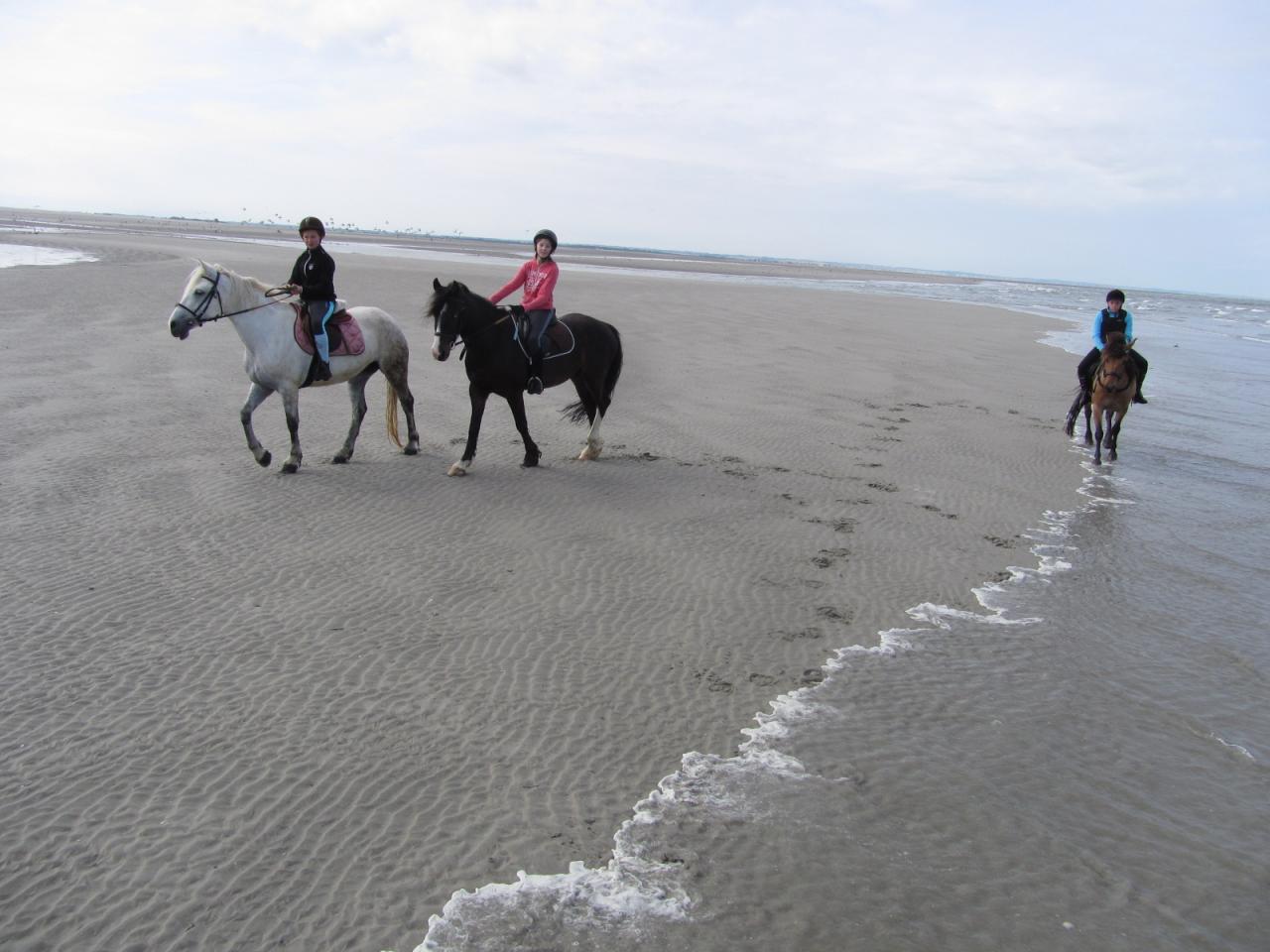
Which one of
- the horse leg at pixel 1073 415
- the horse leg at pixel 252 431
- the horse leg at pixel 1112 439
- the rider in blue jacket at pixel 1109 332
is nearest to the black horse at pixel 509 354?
the horse leg at pixel 252 431

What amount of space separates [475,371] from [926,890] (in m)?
6.78

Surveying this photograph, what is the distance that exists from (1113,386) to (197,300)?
35.9ft

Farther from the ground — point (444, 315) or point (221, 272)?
point (221, 272)

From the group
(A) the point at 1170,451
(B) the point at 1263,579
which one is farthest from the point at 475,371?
(A) the point at 1170,451

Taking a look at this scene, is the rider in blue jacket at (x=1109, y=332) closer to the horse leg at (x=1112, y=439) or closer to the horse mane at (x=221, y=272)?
the horse leg at (x=1112, y=439)

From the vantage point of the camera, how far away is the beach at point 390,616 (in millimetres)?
3420

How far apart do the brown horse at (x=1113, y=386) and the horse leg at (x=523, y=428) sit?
7.29 m

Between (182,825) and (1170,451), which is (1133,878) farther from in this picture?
(1170,451)

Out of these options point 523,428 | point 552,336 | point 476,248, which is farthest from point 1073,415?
point 476,248

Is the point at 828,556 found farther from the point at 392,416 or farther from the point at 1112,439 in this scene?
the point at 1112,439

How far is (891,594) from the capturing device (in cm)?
651

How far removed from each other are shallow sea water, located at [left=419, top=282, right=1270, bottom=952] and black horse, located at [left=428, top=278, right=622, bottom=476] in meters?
4.86

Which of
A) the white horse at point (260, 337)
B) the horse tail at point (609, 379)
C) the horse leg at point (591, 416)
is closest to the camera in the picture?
the white horse at point (260, 337)

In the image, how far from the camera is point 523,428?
909 cm
